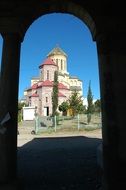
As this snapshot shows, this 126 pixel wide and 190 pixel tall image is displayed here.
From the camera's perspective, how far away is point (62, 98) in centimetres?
8562

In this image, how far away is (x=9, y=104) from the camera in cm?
653

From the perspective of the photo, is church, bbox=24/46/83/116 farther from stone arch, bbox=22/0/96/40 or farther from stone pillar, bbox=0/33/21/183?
stone pillar, bbox=0/33/21/183

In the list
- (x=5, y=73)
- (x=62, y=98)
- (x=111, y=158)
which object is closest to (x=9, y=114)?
(x=5, y=73)

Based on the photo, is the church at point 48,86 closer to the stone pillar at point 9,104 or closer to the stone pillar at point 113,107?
the stone pillar at point 9,104

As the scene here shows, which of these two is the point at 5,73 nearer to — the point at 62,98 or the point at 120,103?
the point at 120,103

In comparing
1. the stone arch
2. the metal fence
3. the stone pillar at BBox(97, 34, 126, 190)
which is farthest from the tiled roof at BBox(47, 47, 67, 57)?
the stone pillar at BBox(97, 34, 126, 190)

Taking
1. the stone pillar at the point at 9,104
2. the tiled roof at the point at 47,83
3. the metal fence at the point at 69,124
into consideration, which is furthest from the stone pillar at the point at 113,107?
the tiled roof at the point at 47,83

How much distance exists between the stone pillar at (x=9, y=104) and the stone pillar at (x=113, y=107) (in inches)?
66.8

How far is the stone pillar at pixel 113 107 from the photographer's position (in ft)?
19.4

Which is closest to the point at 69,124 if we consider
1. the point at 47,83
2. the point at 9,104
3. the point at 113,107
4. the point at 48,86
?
the point at 9,104

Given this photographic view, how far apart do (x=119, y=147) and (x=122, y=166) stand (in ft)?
1.07

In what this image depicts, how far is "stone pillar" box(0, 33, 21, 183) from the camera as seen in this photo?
253 inches

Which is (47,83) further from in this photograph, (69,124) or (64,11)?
(64,11)

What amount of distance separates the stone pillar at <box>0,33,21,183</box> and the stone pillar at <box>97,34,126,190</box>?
1.70 metres
